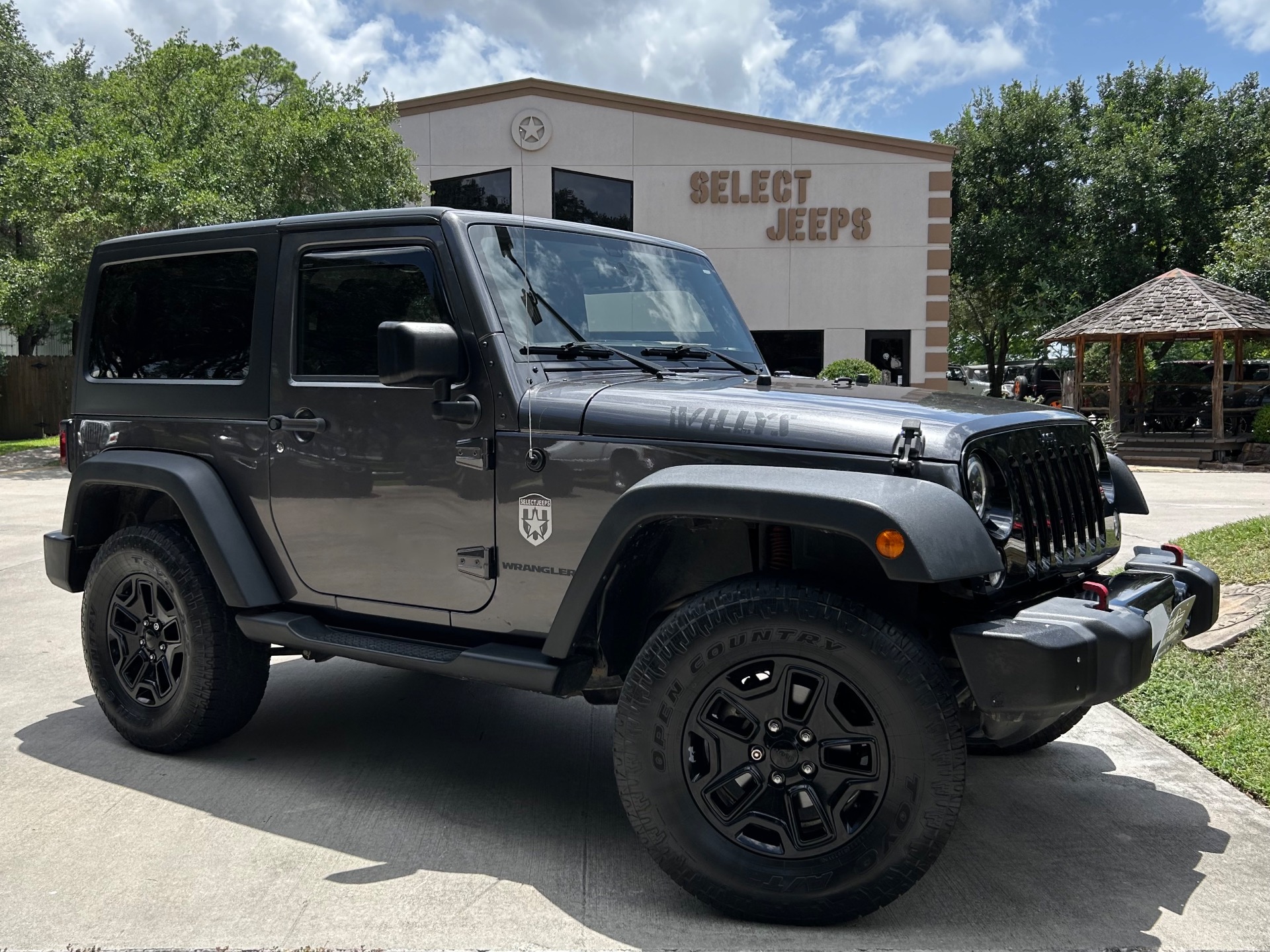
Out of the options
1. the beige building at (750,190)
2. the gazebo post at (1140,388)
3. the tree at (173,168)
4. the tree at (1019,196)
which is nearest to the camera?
the tree at (173,168)

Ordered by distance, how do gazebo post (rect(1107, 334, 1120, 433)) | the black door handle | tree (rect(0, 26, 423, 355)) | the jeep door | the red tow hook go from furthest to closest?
gazebo post (rect(1107, 334, 1120, 433))
tree (rect(0, 26, 423, 355))
the black door handle
the jeep door
the red tow hook

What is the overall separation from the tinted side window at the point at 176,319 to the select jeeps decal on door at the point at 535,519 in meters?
1.46

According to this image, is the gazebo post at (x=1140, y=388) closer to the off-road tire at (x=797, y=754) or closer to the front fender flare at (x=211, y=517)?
the front fender flare at (x=211, y=517)

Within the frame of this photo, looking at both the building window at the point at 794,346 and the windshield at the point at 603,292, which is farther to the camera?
the building window at the point at 794,346

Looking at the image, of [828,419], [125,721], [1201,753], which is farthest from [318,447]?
[1201,753]

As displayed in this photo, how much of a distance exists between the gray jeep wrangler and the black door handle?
2 centimetres

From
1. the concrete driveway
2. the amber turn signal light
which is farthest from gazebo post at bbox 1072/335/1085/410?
the amber turn signal light

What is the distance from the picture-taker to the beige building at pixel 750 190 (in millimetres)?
21062

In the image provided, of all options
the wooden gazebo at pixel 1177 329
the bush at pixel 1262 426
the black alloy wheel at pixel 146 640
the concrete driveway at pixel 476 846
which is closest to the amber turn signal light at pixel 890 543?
the concrete driveway at pixel 476 846

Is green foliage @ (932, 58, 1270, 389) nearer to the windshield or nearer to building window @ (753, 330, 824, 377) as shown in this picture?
building window @ (753, 330, 824, 377)

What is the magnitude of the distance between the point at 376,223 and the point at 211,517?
1.26 metres

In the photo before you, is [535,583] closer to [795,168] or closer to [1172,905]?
[1172,905]

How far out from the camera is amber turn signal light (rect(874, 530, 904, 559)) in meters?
2.77

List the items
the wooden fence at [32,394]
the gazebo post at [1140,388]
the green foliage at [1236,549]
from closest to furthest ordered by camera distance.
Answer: the green foliage at [1236,549] < the gazebo post at [1140,388] < the wooden fence at [32,394]
